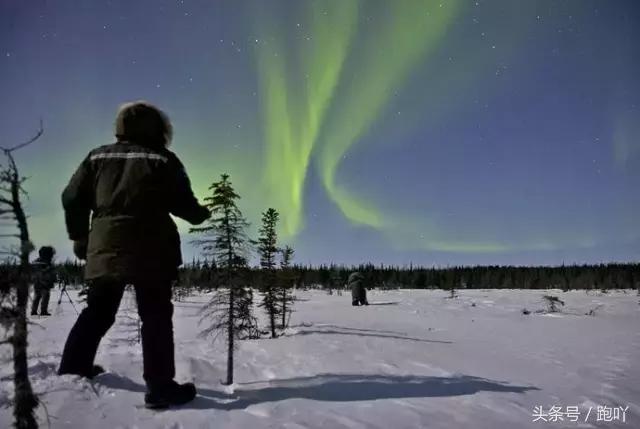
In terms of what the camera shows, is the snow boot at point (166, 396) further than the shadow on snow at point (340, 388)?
No

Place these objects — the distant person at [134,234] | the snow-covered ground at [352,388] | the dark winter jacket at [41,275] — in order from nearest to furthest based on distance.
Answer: the dark winter jacket at [41,275]
the snow-covered ground at [352,388]
the distant person at [134,234]

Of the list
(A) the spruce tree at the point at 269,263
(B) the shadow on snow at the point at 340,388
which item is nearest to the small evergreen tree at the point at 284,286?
(A) the spruce tree at the point at 269,263

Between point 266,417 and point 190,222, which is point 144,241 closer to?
point 190,222

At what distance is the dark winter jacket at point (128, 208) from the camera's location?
11.8 ft

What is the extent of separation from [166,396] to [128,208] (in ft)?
5.06

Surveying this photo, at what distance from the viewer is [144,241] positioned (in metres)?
3.64

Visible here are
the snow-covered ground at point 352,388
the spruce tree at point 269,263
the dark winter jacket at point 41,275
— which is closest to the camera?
the dark winter jacket at point 41,275

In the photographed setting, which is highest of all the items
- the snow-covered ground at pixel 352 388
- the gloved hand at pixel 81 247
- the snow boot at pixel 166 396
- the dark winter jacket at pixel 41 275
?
the gloved hand at pixel 81 247

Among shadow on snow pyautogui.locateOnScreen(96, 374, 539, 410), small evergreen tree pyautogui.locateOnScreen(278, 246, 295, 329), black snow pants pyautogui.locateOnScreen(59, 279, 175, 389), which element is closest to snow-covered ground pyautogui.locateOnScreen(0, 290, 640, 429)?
shadow on snow pyautogui.locateOnScreen(96, 374, 539, 410)

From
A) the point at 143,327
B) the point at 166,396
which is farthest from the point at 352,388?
the point at 143,327

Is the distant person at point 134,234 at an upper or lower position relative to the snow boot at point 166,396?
upper

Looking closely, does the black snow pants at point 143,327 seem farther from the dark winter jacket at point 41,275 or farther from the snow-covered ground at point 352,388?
the dark winter jacket at point 41,275

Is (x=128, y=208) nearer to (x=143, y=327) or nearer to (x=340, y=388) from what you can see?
(x=143, y=327)

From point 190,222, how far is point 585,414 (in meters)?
3.98
